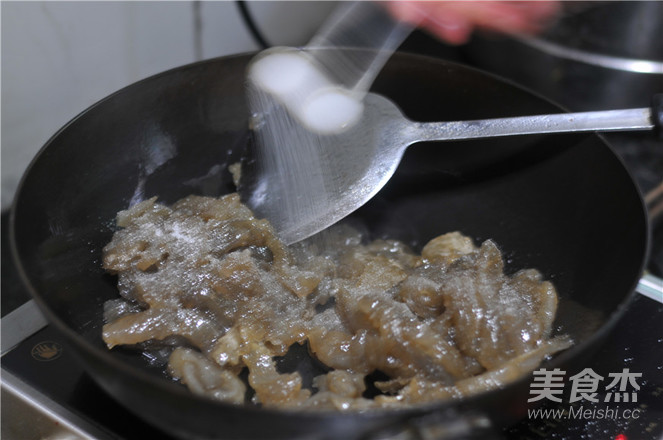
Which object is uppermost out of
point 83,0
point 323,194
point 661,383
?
point 83,0

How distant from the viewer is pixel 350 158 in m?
1.17

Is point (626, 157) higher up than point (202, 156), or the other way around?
point (202, 156)

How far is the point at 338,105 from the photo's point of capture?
3.91 feet

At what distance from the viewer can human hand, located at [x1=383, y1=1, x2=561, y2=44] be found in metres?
1.34

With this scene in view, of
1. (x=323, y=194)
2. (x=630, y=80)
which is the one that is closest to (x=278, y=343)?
(x=323, y=194)

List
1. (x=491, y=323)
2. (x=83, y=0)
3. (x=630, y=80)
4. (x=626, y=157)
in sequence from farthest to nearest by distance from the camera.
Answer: (x=626, y=157), (x=630, y=80), (x=83, y=0), (x=491, y=323)

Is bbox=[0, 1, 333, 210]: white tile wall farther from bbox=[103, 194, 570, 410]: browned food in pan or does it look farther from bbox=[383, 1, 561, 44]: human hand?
bbox=[383, 1, 561, 44]: human hand

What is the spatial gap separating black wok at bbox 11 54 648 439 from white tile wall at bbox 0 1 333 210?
299 millimetres

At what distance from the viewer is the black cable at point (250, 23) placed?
5.34 ft

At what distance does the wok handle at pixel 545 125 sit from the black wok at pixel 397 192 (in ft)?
0.15

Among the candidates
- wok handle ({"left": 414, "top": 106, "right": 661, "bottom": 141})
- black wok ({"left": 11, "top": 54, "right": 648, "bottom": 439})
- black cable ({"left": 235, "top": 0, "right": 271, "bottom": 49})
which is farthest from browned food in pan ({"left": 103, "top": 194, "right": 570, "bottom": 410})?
black cable ({"left": 235, "top": 0, "right": 271, "bottom": 49})

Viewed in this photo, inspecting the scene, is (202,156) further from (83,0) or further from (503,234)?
(503,234)

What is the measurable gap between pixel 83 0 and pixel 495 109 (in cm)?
84

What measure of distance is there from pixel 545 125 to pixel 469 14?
0.42 metres
